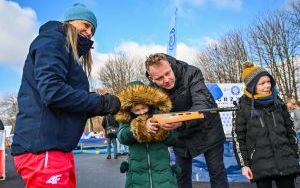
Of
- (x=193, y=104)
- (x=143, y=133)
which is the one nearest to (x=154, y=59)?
(x=193, y=104)

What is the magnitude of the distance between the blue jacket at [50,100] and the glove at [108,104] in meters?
0.03

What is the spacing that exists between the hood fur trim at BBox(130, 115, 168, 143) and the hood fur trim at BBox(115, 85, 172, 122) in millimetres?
149

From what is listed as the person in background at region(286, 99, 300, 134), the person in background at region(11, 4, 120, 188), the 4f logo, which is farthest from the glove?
the person in background at region(286, 99, 300, 134)

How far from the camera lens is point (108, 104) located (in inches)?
93.3

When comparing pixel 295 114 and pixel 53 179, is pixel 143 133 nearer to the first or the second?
pixel 53 179

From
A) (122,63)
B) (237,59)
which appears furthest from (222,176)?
(122,63)

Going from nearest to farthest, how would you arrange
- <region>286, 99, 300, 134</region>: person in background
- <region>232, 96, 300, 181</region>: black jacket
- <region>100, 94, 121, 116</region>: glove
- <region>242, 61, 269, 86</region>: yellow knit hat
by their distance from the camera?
<region>100, 94, 121, 116</region>: glove → <region>232, 96, 300, 181</region>: black jacket → <region>242, 61, 269, 86</region>: yellow knit hat → <region>286, 99, 300, 134</region>: person in background

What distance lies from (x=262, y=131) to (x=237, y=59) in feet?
111

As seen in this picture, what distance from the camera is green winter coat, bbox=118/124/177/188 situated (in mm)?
3518

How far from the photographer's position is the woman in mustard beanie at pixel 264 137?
3.62m

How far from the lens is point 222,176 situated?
3787 mm

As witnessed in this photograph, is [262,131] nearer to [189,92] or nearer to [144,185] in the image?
[189,92]

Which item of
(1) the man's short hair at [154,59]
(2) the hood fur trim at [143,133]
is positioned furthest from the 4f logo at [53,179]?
(1) the man's short hair at [154,59]

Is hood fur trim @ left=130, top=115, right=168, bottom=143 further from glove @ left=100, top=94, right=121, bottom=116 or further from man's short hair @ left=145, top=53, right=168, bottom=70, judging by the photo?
glove @ left=100, top=94, right=121, bottom=116
